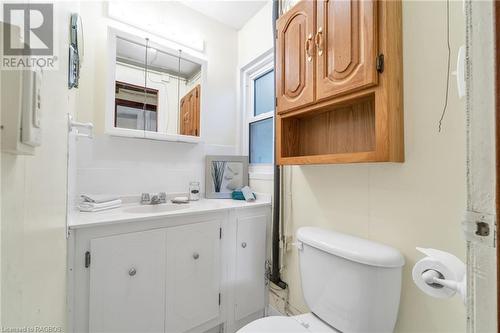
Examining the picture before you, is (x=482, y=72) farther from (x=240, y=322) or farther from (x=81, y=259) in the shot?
(x=240, y=322)

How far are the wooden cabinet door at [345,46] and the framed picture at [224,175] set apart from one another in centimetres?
102

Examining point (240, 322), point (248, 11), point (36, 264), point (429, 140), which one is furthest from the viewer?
point (248, 11)

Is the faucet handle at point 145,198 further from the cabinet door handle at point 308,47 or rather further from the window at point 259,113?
the cabinet door handle at point 308,47

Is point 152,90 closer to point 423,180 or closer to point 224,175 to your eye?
point 224,175

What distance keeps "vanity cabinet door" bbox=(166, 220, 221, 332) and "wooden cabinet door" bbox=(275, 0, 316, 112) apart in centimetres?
89

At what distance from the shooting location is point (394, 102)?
88 cm

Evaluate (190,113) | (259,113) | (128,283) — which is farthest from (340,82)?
(128,283)

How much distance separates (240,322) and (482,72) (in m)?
1.78

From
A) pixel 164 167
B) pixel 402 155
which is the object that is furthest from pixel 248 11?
pixel 402 155

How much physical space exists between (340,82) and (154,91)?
4.26ft

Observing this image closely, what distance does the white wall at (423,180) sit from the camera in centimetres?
79

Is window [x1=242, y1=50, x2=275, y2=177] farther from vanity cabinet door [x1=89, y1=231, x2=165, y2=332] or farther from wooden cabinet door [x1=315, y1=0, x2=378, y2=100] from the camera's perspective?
vanity cabinet door [x1=89, y1=231, x2=165, y2=332]

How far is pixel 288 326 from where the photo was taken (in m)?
0.95

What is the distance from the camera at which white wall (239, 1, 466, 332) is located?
2.60ft
